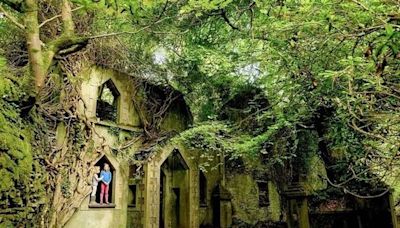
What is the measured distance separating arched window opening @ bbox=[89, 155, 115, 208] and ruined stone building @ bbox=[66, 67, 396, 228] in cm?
4

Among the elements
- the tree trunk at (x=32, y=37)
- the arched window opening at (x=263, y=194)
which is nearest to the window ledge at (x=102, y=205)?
the tree trunk at (x=32, y=37)

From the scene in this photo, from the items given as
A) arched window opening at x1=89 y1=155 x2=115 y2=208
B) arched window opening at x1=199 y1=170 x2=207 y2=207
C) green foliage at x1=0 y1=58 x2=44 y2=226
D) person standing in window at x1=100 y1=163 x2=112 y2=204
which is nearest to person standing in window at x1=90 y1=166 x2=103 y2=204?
arched window opening at x1=89 y1=155 x2=115 y2=208

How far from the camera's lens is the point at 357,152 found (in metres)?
7.57

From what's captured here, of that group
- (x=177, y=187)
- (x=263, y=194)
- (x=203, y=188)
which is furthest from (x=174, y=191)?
(x=263, y=194)

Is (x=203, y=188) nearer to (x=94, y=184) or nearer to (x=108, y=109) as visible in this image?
(x=108, y=109)

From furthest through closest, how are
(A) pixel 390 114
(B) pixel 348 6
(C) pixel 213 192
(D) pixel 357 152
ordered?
1. (C) pixel 213 192
2. (D) pixel 357 152
3. (A) pixel 390 114
4. (B) pixel 348 6

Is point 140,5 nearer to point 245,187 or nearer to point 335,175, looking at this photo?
point 335,175

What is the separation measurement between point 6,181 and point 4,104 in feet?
2.93

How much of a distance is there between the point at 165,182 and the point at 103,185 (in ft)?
12.1

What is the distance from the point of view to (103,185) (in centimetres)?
966

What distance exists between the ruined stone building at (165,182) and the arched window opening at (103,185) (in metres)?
0.04

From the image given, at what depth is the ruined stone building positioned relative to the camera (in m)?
9.41

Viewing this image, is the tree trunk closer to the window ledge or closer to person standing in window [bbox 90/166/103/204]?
person standing in window [bbox 90/166/103/204]

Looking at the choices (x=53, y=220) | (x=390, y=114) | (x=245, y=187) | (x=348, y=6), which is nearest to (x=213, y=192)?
(x=245, y=187)
